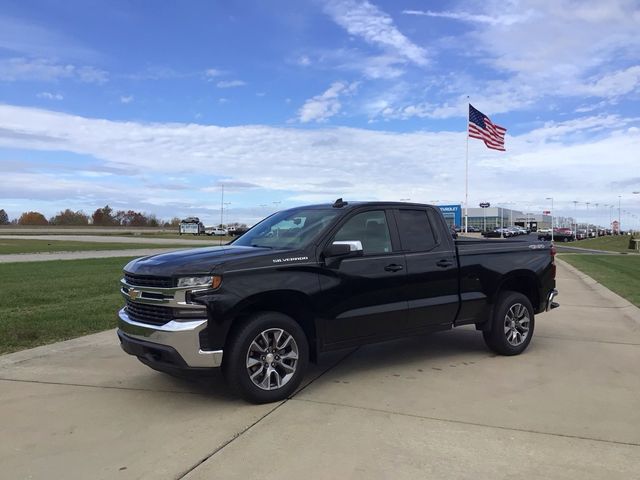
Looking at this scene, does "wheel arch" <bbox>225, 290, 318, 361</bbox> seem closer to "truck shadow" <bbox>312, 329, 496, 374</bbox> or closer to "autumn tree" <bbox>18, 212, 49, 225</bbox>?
"truck shadow" <bbox>312, 329, 496, 374</bbox>

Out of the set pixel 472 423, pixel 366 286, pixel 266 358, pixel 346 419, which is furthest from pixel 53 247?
pixel 472 423

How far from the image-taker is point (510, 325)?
6871 mm

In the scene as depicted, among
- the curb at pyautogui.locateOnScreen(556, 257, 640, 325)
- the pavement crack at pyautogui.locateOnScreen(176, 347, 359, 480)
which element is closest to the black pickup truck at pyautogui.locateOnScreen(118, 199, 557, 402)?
the pavement crack at pyautogui.locateOnScreen(176, 347, 359, 480)

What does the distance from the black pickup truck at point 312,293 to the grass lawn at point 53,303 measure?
2.97 metres

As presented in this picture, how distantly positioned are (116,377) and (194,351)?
1.65 meters

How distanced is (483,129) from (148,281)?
32078 mm

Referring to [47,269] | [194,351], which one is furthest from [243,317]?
[47,269]

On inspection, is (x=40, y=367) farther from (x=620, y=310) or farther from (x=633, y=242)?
(x=633, y=242)

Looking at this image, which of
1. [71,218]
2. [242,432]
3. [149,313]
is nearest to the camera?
[242,432]

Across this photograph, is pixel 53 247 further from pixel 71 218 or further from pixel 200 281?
pixel 71 218

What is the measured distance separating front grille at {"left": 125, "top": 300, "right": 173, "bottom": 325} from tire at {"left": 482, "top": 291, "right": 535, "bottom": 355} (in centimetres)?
387

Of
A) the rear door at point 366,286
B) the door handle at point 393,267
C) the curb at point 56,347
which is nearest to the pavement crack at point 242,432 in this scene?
the rear door at point 366,286

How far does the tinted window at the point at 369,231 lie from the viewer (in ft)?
19.1

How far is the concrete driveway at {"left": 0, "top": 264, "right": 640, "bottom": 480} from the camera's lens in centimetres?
Result: 379
